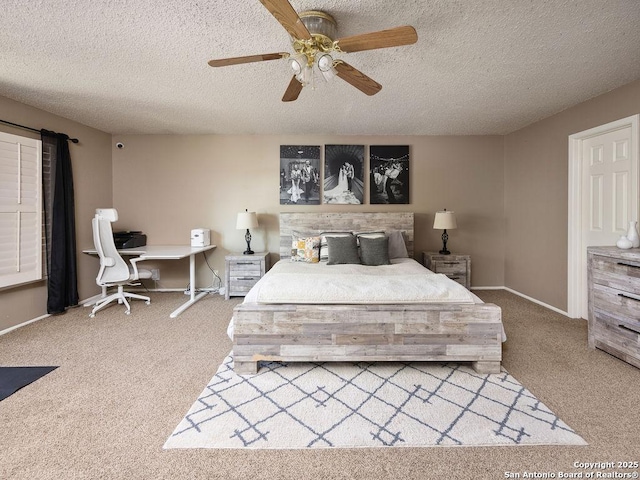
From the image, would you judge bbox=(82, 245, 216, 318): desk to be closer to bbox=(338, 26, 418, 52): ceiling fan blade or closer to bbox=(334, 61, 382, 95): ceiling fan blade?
bbox=(334, 61, 382, 95): ceiling fan blade

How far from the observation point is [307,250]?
3.81 metres

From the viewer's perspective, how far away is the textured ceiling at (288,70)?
1789 millimetres

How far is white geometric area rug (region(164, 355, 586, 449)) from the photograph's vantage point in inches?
60.6

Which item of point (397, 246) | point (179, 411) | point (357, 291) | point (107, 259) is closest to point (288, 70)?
point (357, 291)

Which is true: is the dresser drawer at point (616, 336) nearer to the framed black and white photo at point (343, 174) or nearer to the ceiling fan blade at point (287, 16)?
the framed black and white photo at point (343, 174)

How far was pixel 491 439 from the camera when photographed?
1.53m

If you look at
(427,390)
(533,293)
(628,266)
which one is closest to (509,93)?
(628,266)

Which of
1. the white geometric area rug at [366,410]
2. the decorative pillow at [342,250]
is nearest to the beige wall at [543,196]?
the white geometric area rug at [366,410]

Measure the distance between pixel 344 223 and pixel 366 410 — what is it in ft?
9.53

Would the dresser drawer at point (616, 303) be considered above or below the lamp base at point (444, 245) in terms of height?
below

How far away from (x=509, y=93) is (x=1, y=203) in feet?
17.3

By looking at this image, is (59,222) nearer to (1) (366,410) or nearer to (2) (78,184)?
(2) (78,184)

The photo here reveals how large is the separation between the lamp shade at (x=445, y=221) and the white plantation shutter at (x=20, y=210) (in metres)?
4.95

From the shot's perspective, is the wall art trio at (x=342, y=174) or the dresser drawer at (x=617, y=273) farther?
the wall art trio at (x=342, y=174)
